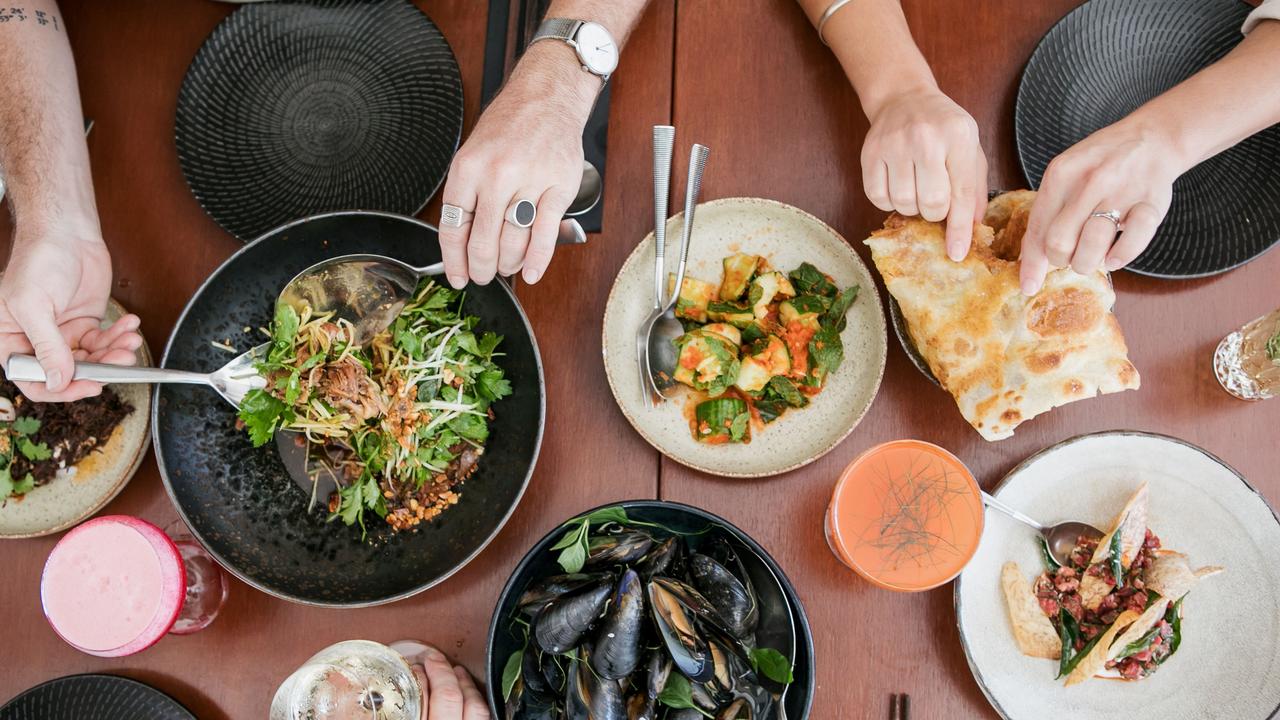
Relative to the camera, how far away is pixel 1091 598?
1.34 metres

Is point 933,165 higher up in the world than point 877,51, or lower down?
lower down

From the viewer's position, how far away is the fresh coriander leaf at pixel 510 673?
4.05 ft

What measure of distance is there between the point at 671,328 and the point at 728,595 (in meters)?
0.54

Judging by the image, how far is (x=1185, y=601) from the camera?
4.39 ft

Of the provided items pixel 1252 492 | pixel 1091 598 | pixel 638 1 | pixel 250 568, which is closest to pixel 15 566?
pixel 250 568

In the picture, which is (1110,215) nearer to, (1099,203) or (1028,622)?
(1099,203)

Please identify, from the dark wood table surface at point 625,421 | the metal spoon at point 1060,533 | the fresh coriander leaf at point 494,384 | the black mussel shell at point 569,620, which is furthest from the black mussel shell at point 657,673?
the metal spoon at point 1060,533

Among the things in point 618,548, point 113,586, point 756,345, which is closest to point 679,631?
point 618,548

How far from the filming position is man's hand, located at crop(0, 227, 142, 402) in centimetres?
135

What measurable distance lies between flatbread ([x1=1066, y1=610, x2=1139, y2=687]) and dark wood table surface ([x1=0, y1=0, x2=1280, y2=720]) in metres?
0.20

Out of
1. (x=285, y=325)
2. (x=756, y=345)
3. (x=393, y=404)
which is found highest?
(x=756, y=345)

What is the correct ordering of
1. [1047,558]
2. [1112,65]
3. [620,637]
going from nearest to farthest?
[620,637] → [1047,558] → [1112,65]

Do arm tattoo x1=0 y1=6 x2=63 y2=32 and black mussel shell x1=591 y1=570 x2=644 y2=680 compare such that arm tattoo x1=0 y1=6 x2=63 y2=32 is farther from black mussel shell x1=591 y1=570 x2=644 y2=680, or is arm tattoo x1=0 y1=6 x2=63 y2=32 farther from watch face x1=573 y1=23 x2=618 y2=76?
black mussel shell x1=591 y1=570 x2=644 y2=680

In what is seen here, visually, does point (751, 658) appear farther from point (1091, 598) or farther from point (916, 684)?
point (1091, 598)
